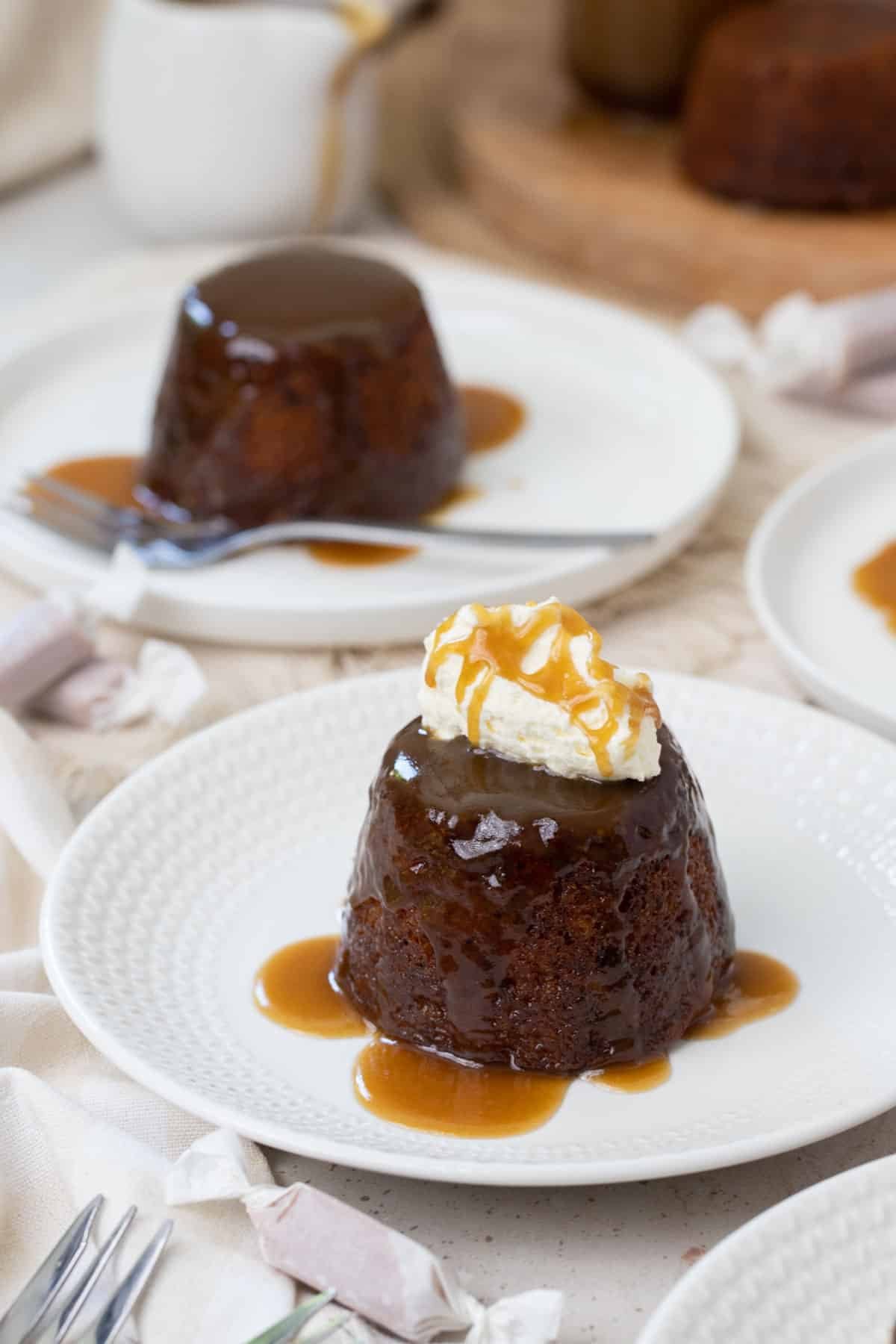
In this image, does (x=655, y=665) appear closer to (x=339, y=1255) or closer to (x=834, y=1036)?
(x=834, y=1036)

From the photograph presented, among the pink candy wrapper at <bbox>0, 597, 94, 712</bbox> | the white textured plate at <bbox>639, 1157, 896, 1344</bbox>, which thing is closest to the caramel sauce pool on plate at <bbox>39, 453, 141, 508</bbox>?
the pink candy wrapper at <bbox>0, 597, 94, 712</bbox>

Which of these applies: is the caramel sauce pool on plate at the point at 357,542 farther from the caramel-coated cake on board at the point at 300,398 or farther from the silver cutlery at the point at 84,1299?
the silver cutlery at the point at 84,1299

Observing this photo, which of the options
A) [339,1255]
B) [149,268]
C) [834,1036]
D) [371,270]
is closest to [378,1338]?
[339,1255]

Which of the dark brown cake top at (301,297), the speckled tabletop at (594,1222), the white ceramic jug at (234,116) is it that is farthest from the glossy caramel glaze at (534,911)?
the white ceramic jug at (234,116)

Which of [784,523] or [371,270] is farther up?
[371,270]

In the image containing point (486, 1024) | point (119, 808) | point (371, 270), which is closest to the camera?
point (486, 1024)

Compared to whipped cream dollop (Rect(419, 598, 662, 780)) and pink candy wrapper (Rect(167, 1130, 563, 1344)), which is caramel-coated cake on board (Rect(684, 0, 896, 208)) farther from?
pink candy wrapper (Rect(167, 1130, 563, 1344))
